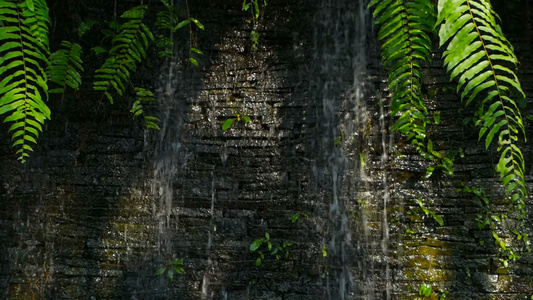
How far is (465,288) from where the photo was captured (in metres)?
2.58

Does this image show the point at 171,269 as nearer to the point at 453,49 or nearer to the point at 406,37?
the point at 406,37

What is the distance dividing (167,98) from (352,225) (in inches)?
44.6

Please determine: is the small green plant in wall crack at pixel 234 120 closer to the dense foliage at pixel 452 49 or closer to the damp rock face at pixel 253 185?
the damp rock face at pixel 253 185

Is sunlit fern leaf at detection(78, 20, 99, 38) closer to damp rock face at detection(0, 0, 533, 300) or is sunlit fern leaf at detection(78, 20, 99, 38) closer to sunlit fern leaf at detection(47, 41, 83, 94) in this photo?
damp rock face at detection(0, 0, 533, 300)

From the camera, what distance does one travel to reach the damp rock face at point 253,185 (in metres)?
2.63

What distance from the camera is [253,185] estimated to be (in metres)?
2.79

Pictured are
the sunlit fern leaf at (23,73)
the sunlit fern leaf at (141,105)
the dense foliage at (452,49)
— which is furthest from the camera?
the sunlit fern leaf at (141,105)

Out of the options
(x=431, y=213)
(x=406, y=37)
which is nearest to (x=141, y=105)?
(x=406, y=37)

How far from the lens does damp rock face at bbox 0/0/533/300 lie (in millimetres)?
2635

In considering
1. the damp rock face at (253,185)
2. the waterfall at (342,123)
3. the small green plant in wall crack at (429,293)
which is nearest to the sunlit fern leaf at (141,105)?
the damp rock face at (253,185)

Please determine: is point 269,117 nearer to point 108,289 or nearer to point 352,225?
point 352,225

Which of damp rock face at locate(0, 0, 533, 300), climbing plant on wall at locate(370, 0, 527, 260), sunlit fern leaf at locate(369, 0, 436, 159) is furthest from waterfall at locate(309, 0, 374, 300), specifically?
sunlit fern leaf at locate(369, 0, 436, 159)

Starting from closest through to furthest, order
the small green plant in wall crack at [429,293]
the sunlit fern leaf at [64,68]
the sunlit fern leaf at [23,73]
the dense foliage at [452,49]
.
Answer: the dense foliage at [452,49] < the sunlit fern leaf at [23,73] < the sunlit fern leaf at [64,68] < the small green plant in wall crack at [429,293]

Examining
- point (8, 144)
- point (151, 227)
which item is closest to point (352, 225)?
point (151, 227)
